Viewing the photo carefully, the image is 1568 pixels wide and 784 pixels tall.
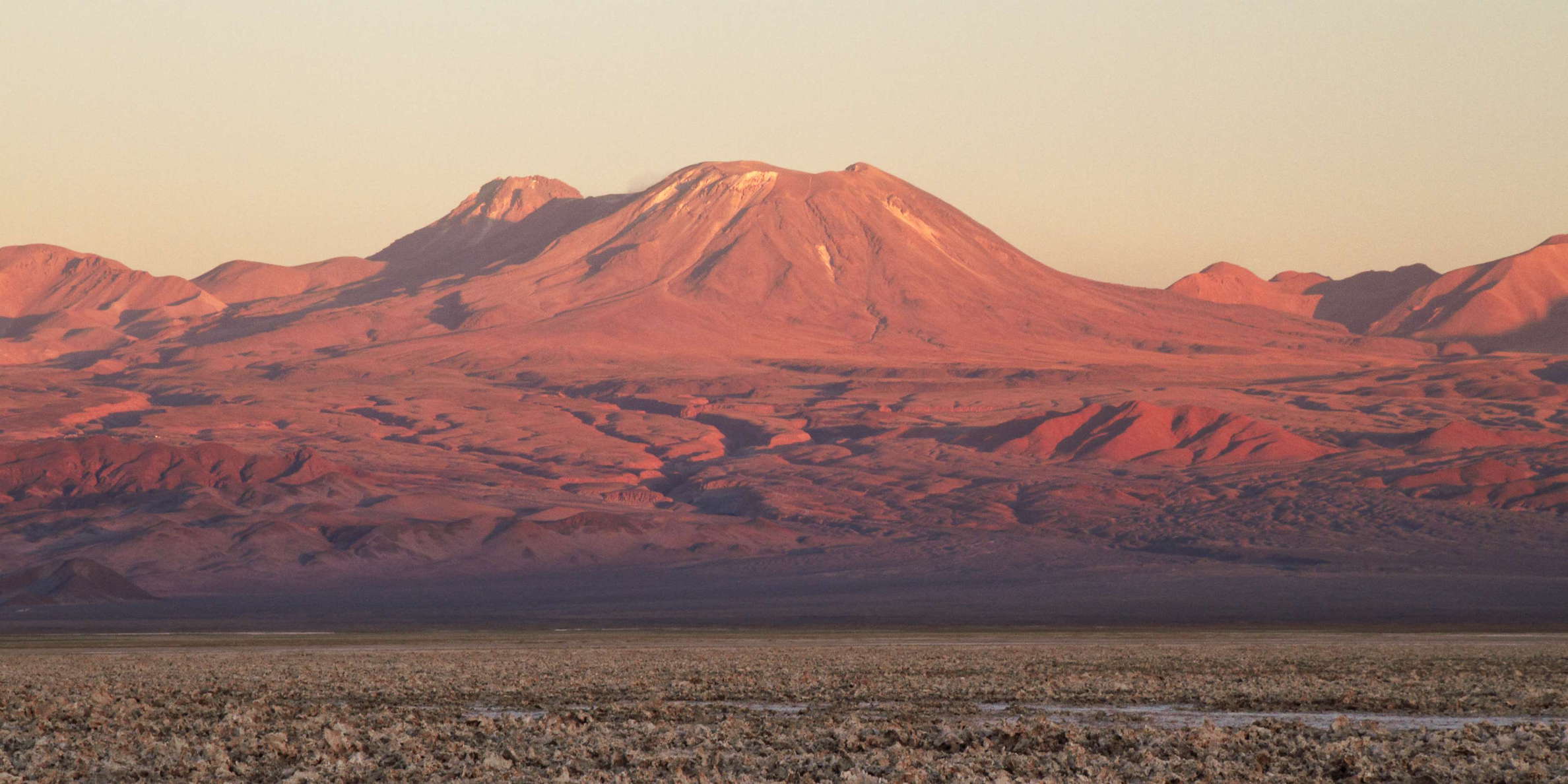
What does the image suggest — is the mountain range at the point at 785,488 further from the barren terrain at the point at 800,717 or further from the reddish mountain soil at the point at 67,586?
the barren terrain at the point at 800,717

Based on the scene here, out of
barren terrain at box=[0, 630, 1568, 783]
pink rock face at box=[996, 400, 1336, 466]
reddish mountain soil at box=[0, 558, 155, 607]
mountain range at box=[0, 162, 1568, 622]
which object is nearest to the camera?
barren terrain at box=[0, 630, 1568, 783]

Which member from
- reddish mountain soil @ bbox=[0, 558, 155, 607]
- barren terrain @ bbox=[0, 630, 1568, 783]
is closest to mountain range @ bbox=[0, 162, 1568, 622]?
reddish mountain soil @ bbox=[0, 558, 155, 607]

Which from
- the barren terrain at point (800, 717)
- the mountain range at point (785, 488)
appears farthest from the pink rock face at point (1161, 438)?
the barren terrain at point (800, 717)

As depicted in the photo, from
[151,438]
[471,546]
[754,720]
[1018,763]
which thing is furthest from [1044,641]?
[151,438]

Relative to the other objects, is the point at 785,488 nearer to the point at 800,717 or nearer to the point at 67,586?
the point at 67,586

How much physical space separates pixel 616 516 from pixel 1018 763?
106163 mm

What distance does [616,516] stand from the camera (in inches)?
4806

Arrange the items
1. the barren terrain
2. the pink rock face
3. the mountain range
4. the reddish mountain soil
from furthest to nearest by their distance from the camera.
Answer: the pink rock face, the mountain range, the reddish mountain soil, the barren terrain

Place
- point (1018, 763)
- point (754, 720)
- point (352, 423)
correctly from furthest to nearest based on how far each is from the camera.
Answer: point (352, 423), point (754, 720), point (1018, 763)

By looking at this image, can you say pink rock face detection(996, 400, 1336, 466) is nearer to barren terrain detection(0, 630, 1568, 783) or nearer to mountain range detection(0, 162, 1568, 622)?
mountain range detection(0, 162, 1568, 622)

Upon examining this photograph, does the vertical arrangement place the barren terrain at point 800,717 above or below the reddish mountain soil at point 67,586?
above

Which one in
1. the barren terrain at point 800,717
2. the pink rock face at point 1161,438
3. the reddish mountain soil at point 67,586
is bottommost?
the reddish mountain soil at point 67,586

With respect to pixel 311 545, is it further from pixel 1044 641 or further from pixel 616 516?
pixel 1044 641

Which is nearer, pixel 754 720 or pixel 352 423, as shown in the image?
pixel 754 720
